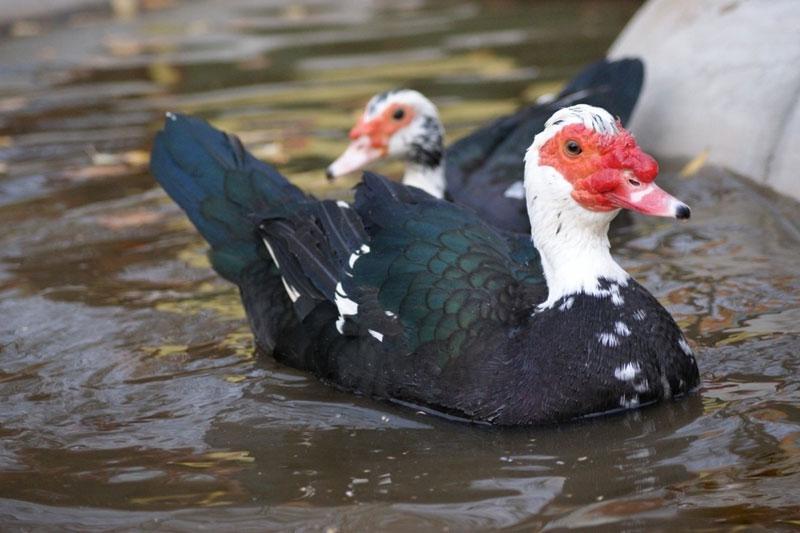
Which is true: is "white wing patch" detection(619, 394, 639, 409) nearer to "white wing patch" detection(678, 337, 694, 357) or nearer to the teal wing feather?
"white wing patch" detection(678, 337, 694, 357)

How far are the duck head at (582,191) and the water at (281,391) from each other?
0.49 m

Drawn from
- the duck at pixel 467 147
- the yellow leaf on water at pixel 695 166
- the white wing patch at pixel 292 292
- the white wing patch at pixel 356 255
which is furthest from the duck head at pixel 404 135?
the white wing patch at pixel 356 255

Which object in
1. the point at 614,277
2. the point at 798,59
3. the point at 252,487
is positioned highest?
the point at 798,59

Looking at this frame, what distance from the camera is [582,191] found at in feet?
13.8

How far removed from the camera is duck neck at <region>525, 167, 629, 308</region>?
4.26 m

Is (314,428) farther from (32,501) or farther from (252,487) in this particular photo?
(32,501)

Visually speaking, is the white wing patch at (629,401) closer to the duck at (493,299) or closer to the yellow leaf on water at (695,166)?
the duck at (493,299)

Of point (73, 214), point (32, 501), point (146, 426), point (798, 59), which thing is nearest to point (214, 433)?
point (146, 426)

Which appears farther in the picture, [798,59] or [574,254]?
[798,59]

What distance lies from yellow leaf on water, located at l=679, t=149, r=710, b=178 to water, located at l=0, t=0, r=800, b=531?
2.3 inches

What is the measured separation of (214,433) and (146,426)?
0.24 metres

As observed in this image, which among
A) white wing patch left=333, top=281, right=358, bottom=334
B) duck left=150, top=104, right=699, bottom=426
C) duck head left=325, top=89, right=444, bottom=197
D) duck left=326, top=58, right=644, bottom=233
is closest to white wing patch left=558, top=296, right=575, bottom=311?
duck left=150, top=104, right=699, bottom=426

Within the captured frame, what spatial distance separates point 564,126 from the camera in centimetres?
426

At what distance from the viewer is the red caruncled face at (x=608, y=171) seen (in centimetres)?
412
